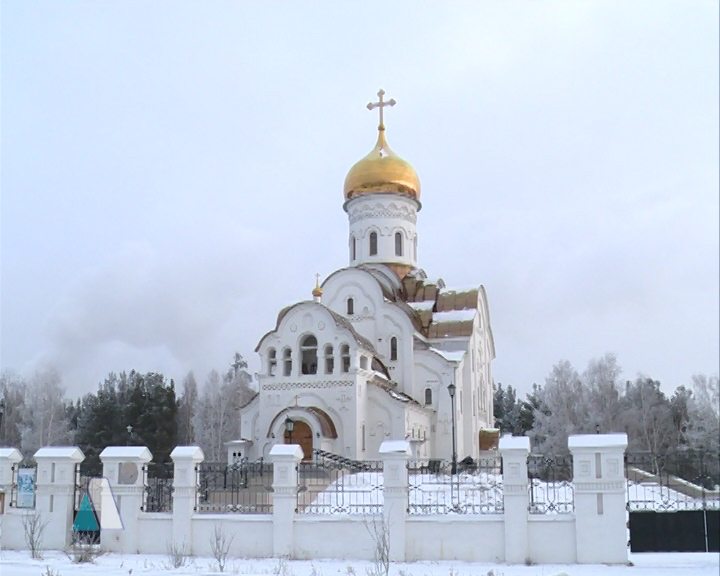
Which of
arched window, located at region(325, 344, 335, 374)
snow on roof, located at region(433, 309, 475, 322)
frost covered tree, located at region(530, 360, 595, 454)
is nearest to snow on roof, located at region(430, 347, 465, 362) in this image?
snow on roof, located at region(433, 309, 475, 322)

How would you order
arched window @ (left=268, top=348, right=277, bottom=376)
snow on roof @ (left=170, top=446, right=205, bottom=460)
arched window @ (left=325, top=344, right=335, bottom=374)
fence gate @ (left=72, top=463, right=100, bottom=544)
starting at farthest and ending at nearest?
arched window @ (left=268, top=348, right=277, bottom=376) < arched window @ (left=325, top=344, right=335, bottom=374) < fence gate @ (left=72, top=463, right=100, bottom=544) < snow on roof @ (left=170, top=446, right=205, bottom=460)

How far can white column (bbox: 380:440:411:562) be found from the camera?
41.5 feet

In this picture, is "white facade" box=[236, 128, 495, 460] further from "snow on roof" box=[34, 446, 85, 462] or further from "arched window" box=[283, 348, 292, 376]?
"snow on roof" box=[34, 446, 85, 462]

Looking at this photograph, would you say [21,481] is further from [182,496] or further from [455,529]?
[455,529]

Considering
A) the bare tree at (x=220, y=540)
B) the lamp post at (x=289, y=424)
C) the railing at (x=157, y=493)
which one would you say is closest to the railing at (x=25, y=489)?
the railing at (x=157, y=493)

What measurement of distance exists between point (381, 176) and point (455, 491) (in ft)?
56.8

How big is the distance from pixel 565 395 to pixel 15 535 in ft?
110

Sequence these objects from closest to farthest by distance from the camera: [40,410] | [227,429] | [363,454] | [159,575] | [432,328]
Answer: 1. [159,575]
2. [363,454]
3. [432,328]
4. [40,410]
5. [227,429]

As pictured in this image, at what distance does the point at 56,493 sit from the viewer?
14297 mm

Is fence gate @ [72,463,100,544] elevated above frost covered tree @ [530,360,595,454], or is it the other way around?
frost covered tree @ [530,360,595,454]

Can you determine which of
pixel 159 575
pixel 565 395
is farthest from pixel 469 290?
pixel 159 575

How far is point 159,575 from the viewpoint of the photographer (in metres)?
10.8

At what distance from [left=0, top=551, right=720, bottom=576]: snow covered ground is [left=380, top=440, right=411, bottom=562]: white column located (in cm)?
48

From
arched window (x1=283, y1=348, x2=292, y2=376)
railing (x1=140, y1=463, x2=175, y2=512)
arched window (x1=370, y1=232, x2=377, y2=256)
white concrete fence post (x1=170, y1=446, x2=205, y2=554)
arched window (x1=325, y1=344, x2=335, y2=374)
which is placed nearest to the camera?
white concrete fence post (x1=170, y1=446, x2=205, y2=554)
